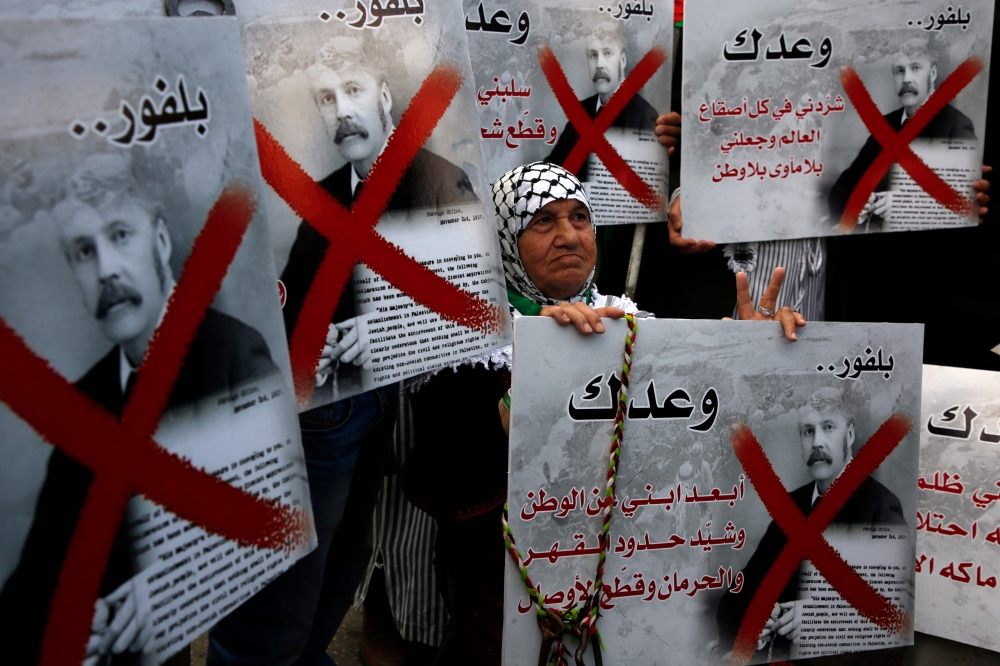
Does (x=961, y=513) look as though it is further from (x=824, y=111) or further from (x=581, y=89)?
(x=581, y=89)

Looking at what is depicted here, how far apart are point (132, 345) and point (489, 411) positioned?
0.97 metres

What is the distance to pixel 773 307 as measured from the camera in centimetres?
152

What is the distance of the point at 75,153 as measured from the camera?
72cm

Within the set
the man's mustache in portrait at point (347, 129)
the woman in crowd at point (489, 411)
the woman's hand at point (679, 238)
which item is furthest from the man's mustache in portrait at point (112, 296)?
the woman's hand at point (679, 238)

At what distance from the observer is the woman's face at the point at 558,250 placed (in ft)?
5.33

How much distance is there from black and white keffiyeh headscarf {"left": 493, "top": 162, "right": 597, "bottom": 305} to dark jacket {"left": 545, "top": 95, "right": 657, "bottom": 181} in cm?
31

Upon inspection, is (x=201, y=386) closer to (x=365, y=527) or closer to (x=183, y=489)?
(x=183, y=489)

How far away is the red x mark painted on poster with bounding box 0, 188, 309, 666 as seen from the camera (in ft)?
2.29

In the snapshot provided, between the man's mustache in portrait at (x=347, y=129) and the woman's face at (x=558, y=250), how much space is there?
0.60 m

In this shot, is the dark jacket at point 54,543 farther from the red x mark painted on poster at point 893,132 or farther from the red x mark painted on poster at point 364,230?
the red x mark painted on poster at point 893,132

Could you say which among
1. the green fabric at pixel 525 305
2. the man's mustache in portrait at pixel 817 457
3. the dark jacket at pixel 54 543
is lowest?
the man's mustache in portrait at pixel 817 457

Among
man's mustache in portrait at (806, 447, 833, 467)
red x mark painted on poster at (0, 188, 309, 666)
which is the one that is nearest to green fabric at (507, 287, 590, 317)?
man's mustache in portrait at (806, 447, 833, 467)

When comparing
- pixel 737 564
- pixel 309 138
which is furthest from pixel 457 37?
pixel 737 564

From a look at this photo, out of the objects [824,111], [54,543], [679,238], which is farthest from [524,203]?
[54,543]
